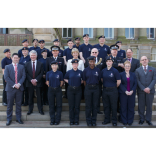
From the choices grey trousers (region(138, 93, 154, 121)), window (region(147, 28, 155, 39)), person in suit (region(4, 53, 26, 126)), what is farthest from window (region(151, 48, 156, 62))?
person in suit (region(4, 53, 26, 126))

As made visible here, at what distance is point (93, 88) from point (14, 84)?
7.80ft

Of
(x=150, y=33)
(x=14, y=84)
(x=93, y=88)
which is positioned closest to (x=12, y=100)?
(x=14, y=84)

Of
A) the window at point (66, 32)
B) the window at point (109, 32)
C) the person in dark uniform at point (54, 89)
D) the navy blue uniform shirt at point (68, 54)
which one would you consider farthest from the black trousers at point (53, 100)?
the window at point (109, 32)

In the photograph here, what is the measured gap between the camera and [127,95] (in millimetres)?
4836

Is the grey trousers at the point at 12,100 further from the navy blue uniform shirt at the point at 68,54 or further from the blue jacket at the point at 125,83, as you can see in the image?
the blue jacket at the point at 125,83

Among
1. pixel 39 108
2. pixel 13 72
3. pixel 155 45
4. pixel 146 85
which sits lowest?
pixel 39 108

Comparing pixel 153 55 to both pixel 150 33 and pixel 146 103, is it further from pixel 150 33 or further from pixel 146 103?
pixel 146 103

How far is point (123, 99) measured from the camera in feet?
15.9

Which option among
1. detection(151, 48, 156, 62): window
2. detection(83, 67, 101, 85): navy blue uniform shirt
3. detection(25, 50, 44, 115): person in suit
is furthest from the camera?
detection(151, 48, 156, 62): window

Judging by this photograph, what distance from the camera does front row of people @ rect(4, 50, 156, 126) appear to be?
15.4 feet

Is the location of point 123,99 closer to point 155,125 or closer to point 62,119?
point 155,125

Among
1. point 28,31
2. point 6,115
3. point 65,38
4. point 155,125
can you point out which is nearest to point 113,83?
point 155,125

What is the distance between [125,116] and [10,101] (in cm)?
353

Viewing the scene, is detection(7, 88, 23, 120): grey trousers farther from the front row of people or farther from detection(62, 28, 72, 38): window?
detection(62, 28, 72, 38): window
